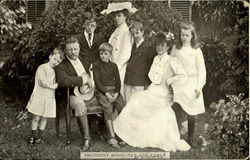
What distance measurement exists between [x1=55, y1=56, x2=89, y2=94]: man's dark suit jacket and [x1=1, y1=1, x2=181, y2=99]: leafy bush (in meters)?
0.19

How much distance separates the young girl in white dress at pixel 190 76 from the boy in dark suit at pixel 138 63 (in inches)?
9.4

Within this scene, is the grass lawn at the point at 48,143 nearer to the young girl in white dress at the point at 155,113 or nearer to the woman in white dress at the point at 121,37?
the young girl in white dress at the point at 155,113

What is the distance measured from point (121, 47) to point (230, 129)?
1287 millimetres

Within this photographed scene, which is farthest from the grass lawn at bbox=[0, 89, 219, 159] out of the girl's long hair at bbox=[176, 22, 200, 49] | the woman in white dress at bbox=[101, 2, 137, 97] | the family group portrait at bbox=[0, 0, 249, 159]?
the girl's long hair at bbox=[176, 22, 200, 49]

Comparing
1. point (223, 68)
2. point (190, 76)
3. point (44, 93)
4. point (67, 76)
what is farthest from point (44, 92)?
point (223, 68)

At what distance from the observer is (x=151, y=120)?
10.2 feet

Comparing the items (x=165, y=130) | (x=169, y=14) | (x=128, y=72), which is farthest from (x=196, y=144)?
(x=169, y=14)

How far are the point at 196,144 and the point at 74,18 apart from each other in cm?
163

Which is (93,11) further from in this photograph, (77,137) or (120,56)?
(77,137)

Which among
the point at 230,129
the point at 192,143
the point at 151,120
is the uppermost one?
the point at 151,120

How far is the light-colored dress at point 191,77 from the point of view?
307cm

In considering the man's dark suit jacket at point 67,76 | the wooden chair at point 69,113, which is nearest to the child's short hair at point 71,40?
the man's dark suit jacket at point 67,76

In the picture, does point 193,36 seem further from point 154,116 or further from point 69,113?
point 69,113

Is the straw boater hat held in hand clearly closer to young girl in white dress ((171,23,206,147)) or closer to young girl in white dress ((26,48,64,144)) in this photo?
young girl in white dress ((26,48,64,144))
